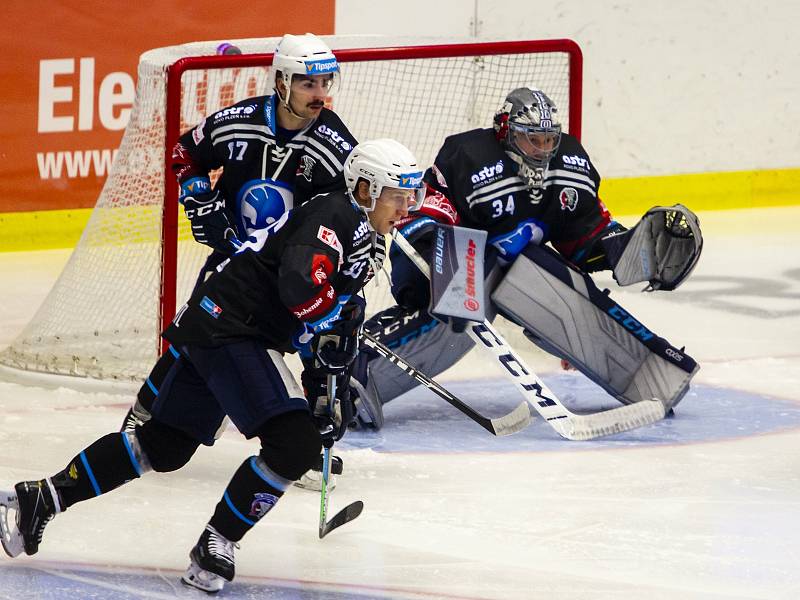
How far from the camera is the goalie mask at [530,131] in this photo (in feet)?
15.0

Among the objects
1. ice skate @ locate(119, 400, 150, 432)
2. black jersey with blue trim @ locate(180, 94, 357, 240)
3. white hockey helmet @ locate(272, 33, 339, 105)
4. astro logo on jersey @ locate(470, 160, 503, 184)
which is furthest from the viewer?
astro logo on jersey @ locate(470, 160, 503, 184)

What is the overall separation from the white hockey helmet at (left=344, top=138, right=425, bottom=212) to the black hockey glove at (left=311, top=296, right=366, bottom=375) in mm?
249

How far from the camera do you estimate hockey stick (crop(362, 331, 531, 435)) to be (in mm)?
4523

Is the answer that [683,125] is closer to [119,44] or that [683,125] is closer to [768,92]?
[768,92]

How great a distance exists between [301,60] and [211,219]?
0.51 metres

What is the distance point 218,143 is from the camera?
14.0 ft

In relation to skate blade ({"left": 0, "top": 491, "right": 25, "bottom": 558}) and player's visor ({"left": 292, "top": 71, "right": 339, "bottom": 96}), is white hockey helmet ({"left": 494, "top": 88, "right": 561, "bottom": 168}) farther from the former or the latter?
skate blade ({"left": 0, "top": 491, "right": 25, "bottom": 558})

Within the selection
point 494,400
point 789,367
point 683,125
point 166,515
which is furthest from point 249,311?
point 683,125

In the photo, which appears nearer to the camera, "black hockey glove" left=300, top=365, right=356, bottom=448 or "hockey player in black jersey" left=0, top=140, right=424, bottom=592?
"hockey player in black jersey" left=0, top=140, right=424, bottom=592

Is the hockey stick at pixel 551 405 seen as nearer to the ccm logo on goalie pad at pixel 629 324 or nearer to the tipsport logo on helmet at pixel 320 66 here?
the ccm logo on goalie pad at pixel 629 324

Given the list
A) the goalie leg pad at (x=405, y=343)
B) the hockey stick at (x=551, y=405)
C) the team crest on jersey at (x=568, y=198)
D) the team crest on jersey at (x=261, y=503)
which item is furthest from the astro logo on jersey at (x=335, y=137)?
the team crest on jersey at (x=261, y=503)

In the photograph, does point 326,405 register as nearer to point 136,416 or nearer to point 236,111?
point 136,416

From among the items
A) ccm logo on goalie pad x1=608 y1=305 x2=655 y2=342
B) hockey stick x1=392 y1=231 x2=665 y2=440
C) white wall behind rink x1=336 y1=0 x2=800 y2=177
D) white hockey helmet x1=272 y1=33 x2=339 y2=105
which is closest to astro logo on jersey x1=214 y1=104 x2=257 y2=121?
white hockey helmet x1=272 y1=33 x2=339 y2=105

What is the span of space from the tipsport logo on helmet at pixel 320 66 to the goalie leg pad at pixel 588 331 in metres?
0.96
